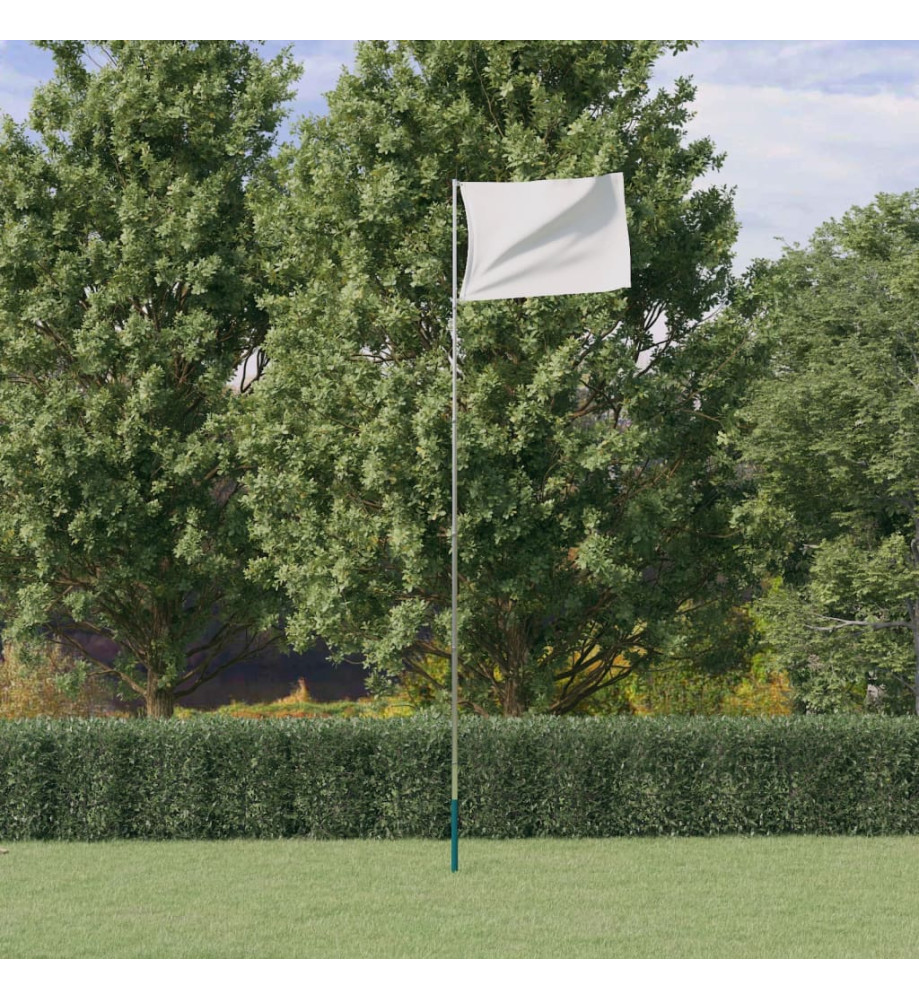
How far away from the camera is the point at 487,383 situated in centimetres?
1369

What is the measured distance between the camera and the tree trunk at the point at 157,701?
1722cm

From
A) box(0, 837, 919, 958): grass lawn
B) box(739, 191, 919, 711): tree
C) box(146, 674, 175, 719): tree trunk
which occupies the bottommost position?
box(0, 837, 919, 958): grass lawn

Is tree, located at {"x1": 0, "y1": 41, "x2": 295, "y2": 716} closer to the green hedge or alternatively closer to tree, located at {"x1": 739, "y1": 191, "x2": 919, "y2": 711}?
the green hedge

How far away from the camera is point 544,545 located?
46.0 feet

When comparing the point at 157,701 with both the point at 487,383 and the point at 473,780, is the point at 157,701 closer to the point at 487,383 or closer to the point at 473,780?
the point at 473,780

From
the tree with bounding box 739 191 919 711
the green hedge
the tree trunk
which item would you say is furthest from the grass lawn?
the tree trunk

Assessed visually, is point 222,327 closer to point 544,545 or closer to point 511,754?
point 544,545

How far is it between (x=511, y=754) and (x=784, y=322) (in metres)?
5.87

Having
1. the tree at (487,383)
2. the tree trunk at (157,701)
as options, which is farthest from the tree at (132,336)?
the tree at (487,383)

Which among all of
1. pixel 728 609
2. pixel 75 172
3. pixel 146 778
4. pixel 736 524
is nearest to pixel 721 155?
pixel 736 524

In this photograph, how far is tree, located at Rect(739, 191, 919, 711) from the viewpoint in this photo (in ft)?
45.4

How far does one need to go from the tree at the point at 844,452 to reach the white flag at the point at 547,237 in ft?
12.1

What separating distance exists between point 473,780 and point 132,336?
290 inches

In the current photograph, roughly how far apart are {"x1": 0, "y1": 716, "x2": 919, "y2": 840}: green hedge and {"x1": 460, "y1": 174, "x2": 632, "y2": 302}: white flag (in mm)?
4238
